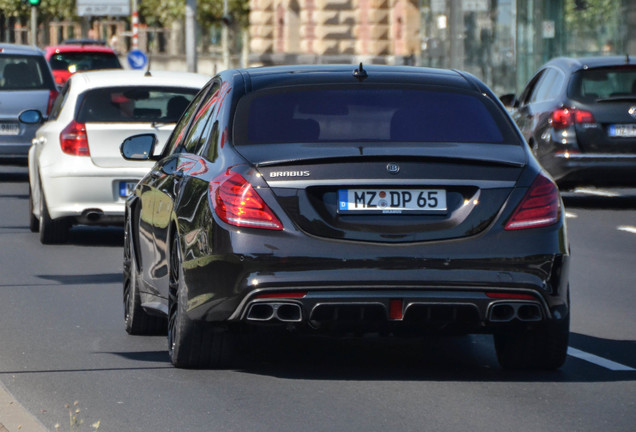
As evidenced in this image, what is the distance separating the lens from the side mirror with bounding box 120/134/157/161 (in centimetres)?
953

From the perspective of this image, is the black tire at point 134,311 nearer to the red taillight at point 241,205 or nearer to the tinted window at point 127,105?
the red taillight at point 241,205

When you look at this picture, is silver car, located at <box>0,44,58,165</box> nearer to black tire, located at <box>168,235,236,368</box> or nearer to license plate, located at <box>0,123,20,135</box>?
license plate, located at <box>0,123,20,135</box>

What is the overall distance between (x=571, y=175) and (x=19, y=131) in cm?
751

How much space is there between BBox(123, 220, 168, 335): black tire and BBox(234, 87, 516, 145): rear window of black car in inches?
62.0

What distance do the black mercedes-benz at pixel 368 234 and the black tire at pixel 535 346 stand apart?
0.01m

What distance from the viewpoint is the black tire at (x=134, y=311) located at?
365 inches

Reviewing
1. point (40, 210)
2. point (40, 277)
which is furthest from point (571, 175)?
point (40, 277)

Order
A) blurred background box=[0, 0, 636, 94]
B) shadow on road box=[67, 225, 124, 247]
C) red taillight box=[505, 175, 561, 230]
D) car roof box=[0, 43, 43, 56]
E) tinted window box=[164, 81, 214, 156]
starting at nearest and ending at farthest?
1. red taillight box=[505, 175, 561, 230]
2. tinted window box=[164, 81, 214, 156]
3. shadow on road box=[67, 225, 124, 247]
4. car roof box=[0, 43, 43, 56]
5. blurred background box=[0, 0, 636, 94]

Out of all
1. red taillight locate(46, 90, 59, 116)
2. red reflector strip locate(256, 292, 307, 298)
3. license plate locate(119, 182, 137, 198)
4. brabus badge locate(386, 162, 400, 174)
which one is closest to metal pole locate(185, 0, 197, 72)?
red taillight locate(46, 90, 59, 116)

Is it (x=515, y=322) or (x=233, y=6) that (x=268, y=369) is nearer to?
(x=515, y=322)

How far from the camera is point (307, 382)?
7820 millimetres

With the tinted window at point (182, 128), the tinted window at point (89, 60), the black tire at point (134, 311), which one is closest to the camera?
the tinted window at point (182, 128)

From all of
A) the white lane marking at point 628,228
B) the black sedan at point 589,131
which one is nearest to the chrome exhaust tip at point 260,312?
the white lane marking at point 628,228

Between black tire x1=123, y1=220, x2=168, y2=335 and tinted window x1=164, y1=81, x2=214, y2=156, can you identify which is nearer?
tinted window x1=164, y1=81, x2=214, y2=156
